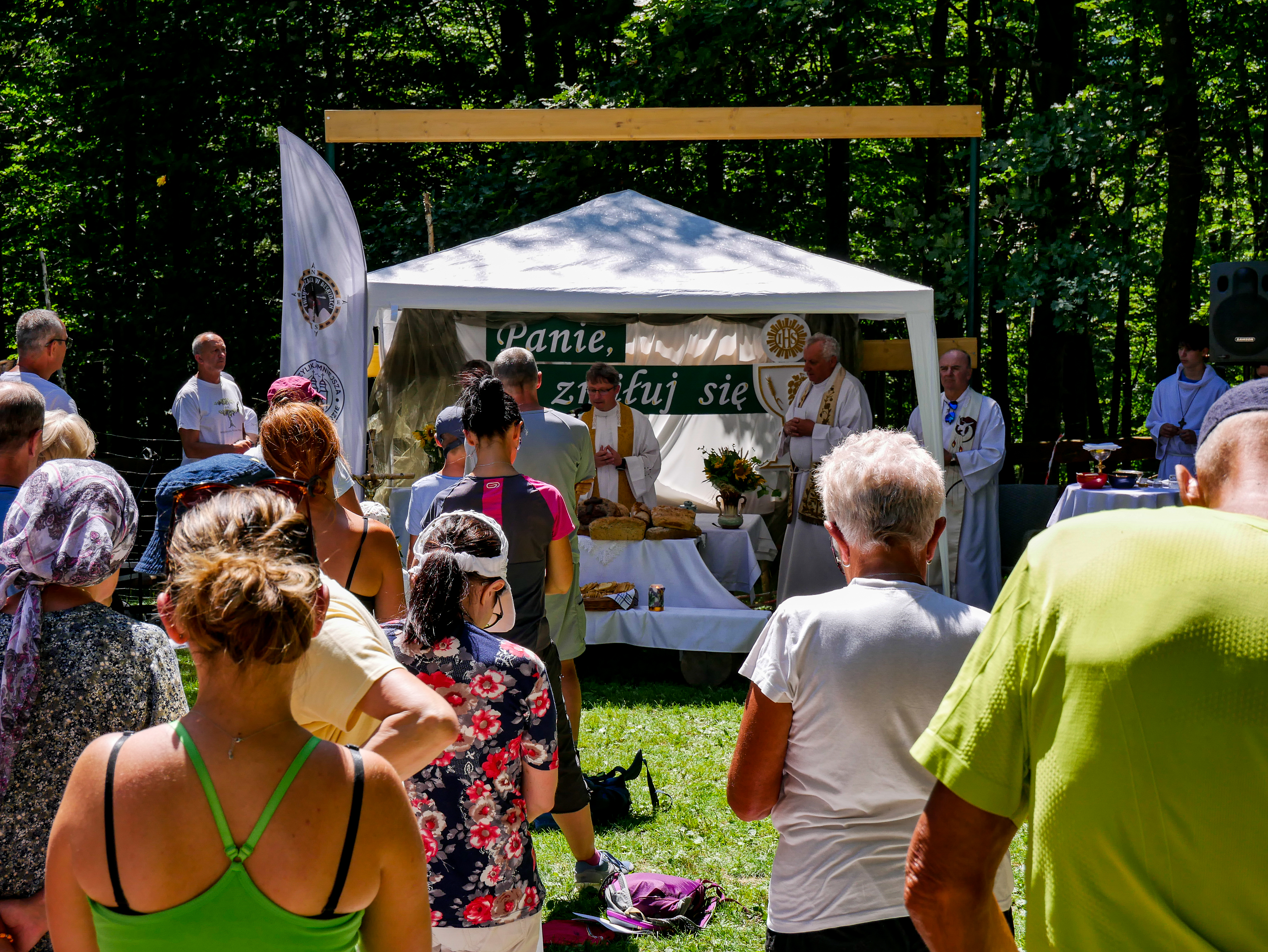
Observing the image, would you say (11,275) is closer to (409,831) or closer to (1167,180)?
(1167,180)

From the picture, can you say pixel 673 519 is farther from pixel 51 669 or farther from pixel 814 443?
pixel 51 669

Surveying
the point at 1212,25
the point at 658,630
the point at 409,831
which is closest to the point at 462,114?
the point at 658,630

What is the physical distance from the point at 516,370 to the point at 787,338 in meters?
6.03

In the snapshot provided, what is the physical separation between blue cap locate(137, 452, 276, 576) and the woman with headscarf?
0.52ft

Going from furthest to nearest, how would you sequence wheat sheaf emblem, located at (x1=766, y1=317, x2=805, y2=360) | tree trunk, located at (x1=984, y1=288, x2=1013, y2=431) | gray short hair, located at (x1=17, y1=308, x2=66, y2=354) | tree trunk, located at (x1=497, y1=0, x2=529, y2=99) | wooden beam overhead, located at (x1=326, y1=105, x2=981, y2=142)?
1. tree trunk, located at (x1=984, y1=288, x2=1013, y2=431)
2. tree trunk, located at (x1=497, y1=0, x2=529, y2=99)
3. wheat sheaf emblem, located at (x1=766, y1=317, x2=805, y2=360)
4. wooden beam overhead, located at (x1=326, y1=105, x2=981, y2=142)
5. gray short hair, located at (x1=17, y1=308, x2=66, y2=354)

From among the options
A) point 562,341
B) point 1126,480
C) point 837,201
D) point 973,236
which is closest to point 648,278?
point 562,341

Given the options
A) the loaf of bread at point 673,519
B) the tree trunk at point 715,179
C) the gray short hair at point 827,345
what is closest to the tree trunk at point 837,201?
the tree trunk at point 715,179

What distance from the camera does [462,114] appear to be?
362 inches

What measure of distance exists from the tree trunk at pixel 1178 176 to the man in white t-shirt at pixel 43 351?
10.4 metres

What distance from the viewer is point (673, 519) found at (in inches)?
305

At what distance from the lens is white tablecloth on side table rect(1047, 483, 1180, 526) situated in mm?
8039

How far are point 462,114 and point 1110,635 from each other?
8.70 m

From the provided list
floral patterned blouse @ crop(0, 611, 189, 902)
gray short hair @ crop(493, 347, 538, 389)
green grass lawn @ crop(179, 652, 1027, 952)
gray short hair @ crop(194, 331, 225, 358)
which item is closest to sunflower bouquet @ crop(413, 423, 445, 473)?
gray short hair @ crop(194, 331, 225, 358)

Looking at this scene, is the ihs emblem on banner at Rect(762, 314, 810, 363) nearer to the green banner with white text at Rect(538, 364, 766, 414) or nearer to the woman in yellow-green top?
the green banner with white text at Rect(538, 364, 766, 414)
